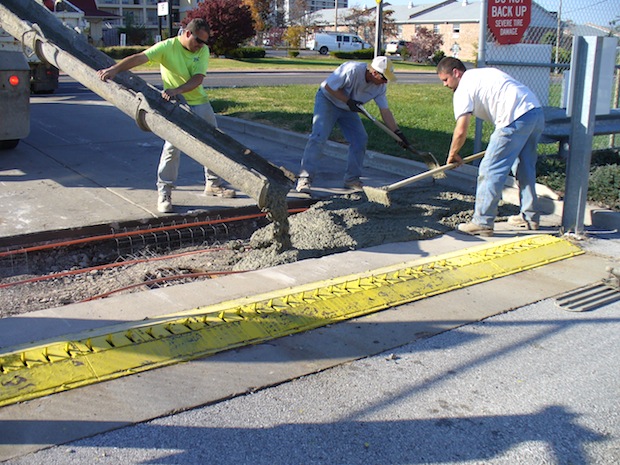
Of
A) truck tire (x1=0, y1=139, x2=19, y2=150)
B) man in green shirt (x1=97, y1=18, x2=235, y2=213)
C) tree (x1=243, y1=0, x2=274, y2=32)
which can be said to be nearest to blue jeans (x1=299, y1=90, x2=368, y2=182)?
man in green shirt (x1=97, y1=18, x2=235, y2=213)

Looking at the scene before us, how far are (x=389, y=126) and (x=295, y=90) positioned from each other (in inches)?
409

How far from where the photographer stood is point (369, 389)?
366 cm

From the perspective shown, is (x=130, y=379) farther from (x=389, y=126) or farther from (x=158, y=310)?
(x=389, y=126)

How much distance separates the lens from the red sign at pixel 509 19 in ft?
27.5

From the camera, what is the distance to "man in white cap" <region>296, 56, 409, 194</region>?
7.42 m

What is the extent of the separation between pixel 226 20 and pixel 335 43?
17114 mm

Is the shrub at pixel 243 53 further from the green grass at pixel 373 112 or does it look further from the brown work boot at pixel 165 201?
the brown work boot at pixel 165 201

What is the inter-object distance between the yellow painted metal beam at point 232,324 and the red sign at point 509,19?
12.1ft

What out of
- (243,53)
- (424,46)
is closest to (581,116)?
(243,53)

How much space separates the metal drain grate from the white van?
160 feet

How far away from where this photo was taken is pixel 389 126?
7.70 metres

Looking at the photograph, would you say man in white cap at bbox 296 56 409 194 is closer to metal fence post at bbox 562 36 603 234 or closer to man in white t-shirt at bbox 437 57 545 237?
man in white t-shirt at bbox 437 57 545 237

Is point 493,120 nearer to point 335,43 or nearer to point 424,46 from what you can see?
point 424,46

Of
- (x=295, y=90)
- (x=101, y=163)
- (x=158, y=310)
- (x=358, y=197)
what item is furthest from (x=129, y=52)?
(x=158, y=310)
